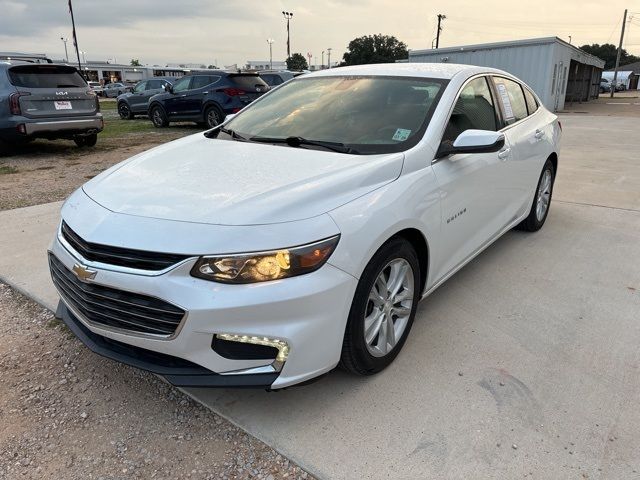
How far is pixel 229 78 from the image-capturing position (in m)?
13.6

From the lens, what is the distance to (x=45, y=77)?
9086 mm

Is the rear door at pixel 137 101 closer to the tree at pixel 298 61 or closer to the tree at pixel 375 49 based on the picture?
the tree at pixel 375 49

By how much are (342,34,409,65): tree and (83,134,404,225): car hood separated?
74033 mm

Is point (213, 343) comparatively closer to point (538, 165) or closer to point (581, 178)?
point (538, 165)

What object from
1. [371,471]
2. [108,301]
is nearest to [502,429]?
[371,471]

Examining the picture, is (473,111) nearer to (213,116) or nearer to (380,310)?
(380,310)

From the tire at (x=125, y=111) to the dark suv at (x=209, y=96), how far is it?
400 cm

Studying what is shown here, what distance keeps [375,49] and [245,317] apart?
257 feet

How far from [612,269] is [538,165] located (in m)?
1.11

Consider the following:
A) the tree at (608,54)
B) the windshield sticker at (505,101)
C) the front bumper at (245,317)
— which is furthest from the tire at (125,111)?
the tree at (608,54)

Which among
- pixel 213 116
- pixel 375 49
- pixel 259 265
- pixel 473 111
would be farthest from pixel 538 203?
pixel 375 49

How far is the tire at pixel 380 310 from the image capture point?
2379mm

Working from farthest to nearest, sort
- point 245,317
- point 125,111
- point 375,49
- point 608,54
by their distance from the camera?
point 608,54, point 375,49, point 125,111, point 245,317

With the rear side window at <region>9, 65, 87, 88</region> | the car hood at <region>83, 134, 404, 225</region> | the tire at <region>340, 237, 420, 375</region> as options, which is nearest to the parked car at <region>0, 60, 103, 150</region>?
the rear side window at <region>9, 65, 87, 88</region>
